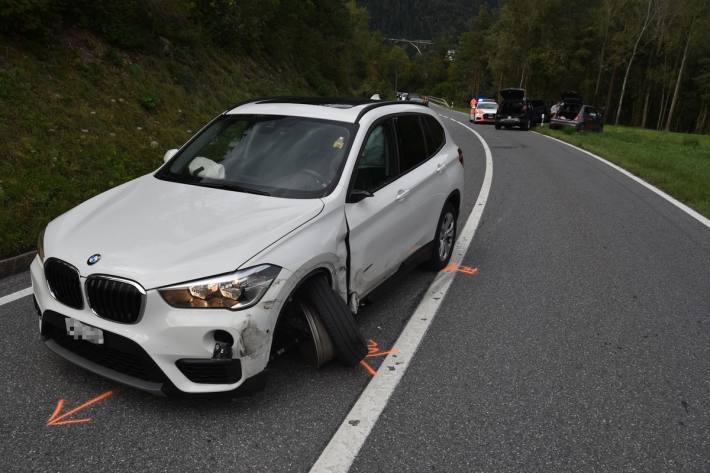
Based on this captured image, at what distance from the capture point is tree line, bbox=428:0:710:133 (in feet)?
166

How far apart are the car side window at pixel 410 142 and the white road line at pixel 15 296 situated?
10.8ft

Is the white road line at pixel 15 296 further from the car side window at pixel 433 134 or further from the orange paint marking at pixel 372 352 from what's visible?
the car side window at pixel 433 134

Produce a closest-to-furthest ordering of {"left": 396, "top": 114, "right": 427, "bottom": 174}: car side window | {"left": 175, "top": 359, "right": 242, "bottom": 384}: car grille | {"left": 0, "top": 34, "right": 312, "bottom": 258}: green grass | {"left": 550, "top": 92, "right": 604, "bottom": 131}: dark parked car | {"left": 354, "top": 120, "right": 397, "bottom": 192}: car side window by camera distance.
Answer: {"left": 175, "top": 359, "right": 242, "bottom": 384}: car grille, {"left": 354, "top": 120, "right": 397, "bottom": 192}: car side window, {"left": 396, "top": 114, "right": 427, "bottom": 174}: car side window, {"left": 0, "top": 34, "right": 312, "bottom": 258}: green grass, {"left": 550, "top": 92, "right": 604, "bottom": 131}: dark parked car

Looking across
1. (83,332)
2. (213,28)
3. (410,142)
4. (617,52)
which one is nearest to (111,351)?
(83,332)

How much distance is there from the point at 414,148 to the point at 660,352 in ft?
8.41

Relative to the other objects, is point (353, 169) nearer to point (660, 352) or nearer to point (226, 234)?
point (226, 234)

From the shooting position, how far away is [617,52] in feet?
183

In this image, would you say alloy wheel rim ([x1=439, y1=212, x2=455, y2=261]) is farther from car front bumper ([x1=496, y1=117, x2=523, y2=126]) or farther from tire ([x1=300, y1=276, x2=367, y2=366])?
car front bumper ([x1=496, y1=117, x2=523, y2=126])

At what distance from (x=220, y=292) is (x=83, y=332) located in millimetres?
835

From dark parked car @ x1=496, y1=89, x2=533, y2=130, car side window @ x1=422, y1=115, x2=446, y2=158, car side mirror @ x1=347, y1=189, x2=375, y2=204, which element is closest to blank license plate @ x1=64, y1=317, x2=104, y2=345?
car side mirror @ x1=347, y1=189, x2=375, y2=204

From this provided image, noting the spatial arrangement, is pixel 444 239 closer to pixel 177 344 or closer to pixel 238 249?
pixel 238 249

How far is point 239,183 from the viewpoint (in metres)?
4.19

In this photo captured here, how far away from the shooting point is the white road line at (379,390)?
2996mm

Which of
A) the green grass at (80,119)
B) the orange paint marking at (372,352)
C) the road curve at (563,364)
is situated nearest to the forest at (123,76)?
the green grass at (80,119)
